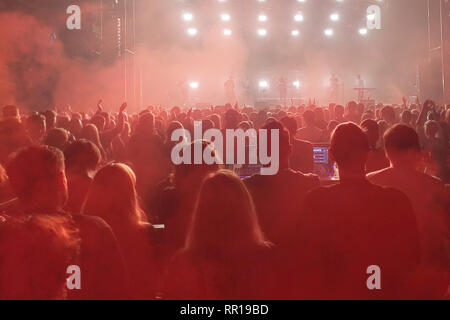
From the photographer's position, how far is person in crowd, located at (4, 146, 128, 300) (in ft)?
6.78

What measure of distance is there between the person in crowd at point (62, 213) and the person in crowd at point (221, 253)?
13.6 inches

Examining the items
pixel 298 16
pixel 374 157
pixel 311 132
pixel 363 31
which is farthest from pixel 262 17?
pixel 374 157

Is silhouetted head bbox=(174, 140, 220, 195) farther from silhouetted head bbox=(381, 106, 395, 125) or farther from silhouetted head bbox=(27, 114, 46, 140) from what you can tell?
silhouetted head bbox=(381, 106, 395, 125)

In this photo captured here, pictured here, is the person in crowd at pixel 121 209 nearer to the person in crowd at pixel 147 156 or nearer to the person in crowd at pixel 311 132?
the person in crowd at pixel 147 156

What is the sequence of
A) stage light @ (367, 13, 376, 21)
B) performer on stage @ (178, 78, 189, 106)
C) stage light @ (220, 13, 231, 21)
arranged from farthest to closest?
stage light @ (220, 13, 231, 21), stage light @ (367, 13, 376, 21), performer on stage @ (178, 78, 189, 106)

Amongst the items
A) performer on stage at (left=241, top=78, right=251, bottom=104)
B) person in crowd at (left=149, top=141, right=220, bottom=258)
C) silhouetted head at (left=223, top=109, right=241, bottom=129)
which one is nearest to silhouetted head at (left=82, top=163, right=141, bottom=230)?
person in crowd at (left=149, top=141, right=220, bottom=258)

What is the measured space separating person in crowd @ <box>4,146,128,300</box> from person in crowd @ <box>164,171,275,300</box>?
1.14 feet

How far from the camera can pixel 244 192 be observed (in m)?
2.28

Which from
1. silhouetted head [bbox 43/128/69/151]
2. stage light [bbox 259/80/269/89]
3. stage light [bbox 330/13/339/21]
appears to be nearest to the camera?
silhouetted head [bbox 43/128/69/151]

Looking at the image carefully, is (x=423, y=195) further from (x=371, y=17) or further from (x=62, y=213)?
(x=371, y=17)

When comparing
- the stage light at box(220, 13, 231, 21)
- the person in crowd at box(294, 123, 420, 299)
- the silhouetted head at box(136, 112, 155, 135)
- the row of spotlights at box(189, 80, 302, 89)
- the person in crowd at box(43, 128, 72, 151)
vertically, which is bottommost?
the person in crowd at box(294, 123, 420, 299)
